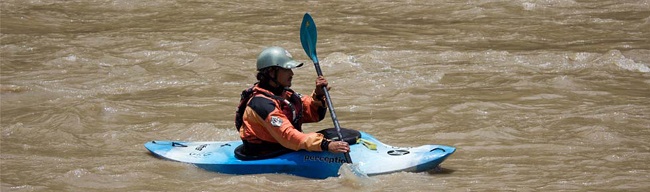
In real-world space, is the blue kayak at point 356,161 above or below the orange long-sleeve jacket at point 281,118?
below

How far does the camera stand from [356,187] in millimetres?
5738

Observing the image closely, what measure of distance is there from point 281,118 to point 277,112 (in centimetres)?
4

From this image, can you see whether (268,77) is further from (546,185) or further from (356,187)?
(546,185)

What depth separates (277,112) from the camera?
18.9ft

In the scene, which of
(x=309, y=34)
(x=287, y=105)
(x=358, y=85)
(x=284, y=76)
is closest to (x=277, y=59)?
(x=284, y=76)

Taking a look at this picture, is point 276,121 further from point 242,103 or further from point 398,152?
point 398,152

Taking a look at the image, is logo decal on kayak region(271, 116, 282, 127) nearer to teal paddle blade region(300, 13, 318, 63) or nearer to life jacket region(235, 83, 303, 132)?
life jacket region(235, 83, 303, 132)

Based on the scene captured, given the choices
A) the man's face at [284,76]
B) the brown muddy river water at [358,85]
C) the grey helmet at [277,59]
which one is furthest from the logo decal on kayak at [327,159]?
the grey helmet at [277,59]

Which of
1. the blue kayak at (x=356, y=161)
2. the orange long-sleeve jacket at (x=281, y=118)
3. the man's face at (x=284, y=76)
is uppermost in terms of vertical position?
the man's face at (x=284, y=76)

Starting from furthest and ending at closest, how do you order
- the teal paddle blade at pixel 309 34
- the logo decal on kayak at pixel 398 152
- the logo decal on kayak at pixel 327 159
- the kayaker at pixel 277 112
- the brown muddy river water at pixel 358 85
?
the teal paddle blade at pixel 309 34 < the brown muddy river water at pixel 358 85 < the logo decal on kayak at pixel 398 152 < the logo decal on kayak at pixel 327 159 < the kayaker at pixel 277 112

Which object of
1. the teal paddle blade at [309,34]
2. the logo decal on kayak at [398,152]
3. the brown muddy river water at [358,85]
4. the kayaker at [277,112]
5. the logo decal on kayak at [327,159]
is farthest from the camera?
the teal paddle blade at [309,34]

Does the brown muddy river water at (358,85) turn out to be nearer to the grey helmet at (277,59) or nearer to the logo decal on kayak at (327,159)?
the logo decal on kayak at (327,159)

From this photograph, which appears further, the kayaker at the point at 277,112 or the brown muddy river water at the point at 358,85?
the brown muddy river water at the point at 358,85

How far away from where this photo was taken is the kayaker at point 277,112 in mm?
5695
